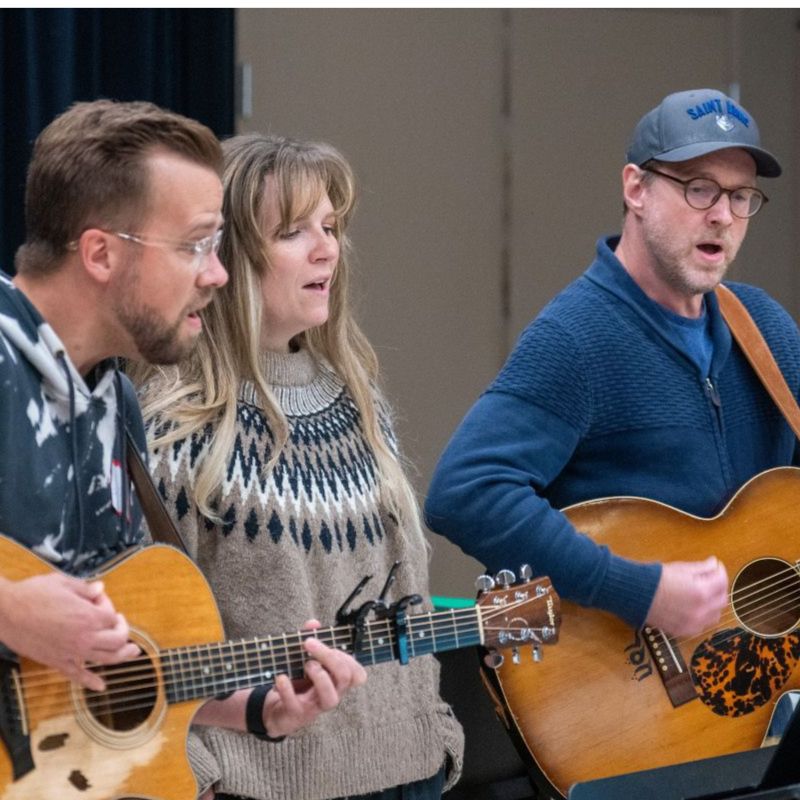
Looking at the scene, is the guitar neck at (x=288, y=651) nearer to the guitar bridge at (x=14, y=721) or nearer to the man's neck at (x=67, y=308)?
the guitar bridge at (x=14, y=721)

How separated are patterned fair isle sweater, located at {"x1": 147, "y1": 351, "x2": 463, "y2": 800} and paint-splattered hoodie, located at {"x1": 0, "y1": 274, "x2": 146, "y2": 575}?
0.27m

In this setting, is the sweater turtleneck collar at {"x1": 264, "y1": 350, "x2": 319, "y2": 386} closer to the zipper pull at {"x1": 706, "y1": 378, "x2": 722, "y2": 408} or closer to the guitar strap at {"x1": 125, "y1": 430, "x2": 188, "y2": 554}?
the guitar strap at {"x1": 125, "y1": 430, "x2": 188, "y2": 554}

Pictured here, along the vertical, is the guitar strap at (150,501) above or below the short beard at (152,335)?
below

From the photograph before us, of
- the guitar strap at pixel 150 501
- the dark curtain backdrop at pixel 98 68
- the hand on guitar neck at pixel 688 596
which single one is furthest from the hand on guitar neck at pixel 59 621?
the dark curtain backdrop at pixel 98 68

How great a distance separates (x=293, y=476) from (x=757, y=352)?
3.29 feet

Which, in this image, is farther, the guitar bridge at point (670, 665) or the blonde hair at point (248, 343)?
the guitar bridge at point (670, 665)

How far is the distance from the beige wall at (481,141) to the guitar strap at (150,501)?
10.2ft

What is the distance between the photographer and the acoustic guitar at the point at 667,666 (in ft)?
8.60

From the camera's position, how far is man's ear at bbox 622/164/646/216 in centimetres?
290

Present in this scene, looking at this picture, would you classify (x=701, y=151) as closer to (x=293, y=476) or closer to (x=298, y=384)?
(x=298, y=384)

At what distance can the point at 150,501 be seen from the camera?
2.25 meters

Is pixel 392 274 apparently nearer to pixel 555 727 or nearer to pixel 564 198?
pixel 564 198

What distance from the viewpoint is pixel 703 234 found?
283cm

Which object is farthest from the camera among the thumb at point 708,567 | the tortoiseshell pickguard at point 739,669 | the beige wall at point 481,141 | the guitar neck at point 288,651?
the beige wall at point 481,141
